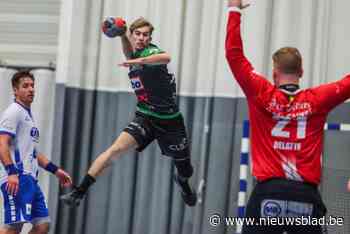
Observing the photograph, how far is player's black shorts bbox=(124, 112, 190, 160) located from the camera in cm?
533

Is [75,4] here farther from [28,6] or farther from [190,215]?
[190,215]

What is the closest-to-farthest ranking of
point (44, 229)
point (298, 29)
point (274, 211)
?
point (274, 211) < point (44, 229) < point (298, 29)

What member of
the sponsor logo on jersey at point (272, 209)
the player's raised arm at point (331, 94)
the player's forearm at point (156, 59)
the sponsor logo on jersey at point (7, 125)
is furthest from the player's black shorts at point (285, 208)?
the sponsor logo on jersey at point (7, 125)

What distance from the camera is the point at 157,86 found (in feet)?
17.4

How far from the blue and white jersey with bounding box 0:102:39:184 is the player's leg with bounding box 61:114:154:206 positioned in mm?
375

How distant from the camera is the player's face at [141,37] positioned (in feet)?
16.6

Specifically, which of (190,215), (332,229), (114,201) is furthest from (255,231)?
(114,201)

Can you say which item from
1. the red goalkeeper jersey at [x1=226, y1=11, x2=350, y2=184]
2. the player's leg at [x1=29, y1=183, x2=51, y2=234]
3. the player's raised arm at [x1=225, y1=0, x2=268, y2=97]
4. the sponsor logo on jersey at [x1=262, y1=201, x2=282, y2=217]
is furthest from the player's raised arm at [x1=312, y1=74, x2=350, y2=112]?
the player's leg at [x1=29, y1=183, x2=51, y2=234]

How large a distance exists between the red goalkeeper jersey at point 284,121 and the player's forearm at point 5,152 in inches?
89.0

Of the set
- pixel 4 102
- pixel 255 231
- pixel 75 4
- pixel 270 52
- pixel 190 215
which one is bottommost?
pixel 190 215

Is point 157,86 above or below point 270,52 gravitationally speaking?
below

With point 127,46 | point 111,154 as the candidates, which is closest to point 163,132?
point 111,154

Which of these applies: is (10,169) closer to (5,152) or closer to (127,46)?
(5,152)

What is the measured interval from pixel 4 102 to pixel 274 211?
184 inches
